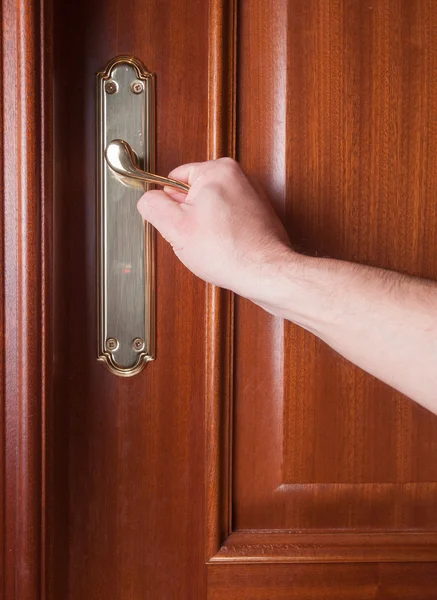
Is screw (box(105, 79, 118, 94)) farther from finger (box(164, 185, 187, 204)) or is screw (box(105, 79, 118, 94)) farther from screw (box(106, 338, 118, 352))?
screw (box(106, 338, 118, 352))

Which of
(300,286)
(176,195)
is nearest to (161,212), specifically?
(176,195)

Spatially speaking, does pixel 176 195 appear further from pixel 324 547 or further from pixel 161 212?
pixel 324 547

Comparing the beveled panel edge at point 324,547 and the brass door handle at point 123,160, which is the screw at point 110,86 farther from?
the beveled panel edge at point 324,547

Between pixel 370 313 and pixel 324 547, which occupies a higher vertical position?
pixel 370 313

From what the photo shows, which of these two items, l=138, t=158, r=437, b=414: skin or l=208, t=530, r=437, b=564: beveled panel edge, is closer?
l=138, t=158, r=437, b=414: skin

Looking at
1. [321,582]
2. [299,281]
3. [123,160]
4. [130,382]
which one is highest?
[123,160]

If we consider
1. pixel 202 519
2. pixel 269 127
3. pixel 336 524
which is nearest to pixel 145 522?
pixel 202 519

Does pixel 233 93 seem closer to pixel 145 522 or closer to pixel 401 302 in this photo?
pixel 401 302

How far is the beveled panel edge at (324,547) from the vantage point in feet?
1.69

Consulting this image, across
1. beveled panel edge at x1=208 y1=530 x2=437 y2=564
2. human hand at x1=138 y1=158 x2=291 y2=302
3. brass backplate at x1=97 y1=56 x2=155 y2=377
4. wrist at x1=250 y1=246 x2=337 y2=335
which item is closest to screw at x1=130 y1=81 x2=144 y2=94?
brass backplate at x1=97 y1=56 x2=155 y2=377

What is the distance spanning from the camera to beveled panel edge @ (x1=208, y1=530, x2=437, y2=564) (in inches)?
20.2

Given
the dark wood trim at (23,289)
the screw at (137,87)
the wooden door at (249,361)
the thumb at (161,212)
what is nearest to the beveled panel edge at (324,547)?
the wooden door at (249,361)

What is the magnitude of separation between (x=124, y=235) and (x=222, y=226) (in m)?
0.11

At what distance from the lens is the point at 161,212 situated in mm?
447
